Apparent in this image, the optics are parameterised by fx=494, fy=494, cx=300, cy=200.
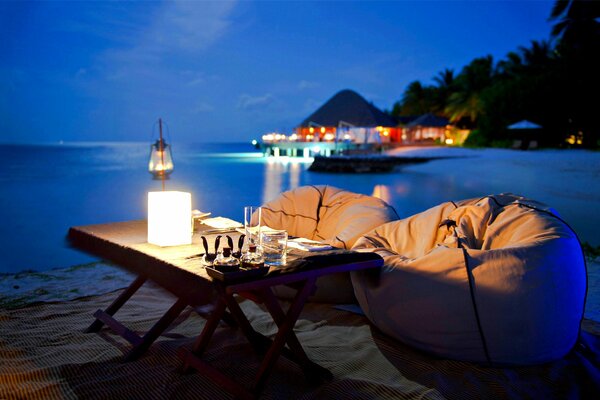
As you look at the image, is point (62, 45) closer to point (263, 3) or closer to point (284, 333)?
point (263, 3)

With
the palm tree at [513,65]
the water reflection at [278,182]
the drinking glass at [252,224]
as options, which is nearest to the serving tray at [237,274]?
the drinking glass at [252,224]

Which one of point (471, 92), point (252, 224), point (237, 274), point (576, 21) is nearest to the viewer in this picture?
point (237, 274)

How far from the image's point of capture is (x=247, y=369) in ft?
8.12

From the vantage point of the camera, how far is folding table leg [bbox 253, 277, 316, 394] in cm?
209

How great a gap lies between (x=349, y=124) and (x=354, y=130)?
585mm

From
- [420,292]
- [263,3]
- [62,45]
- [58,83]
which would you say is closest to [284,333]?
[420,292]

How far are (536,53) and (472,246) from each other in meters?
29.6

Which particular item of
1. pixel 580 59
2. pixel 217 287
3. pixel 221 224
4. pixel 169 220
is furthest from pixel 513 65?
pixel 217 287

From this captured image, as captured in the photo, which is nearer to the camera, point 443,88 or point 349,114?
point 349,114

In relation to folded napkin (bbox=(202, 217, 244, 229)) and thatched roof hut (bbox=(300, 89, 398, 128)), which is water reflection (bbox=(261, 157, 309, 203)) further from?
folded napkin (bbox=(202, 217, 244, 229))

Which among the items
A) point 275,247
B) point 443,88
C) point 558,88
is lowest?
point 275,247

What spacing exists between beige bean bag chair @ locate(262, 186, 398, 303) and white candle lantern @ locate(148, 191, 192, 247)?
1591mm

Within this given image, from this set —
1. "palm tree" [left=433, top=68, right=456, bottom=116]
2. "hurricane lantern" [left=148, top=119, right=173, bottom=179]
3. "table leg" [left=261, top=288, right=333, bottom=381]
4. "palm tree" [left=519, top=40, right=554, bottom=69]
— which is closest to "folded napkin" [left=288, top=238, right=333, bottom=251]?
"table leg" [left=261, top=288, right=333, bottom=381]

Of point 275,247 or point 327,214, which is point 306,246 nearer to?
point 275,247
